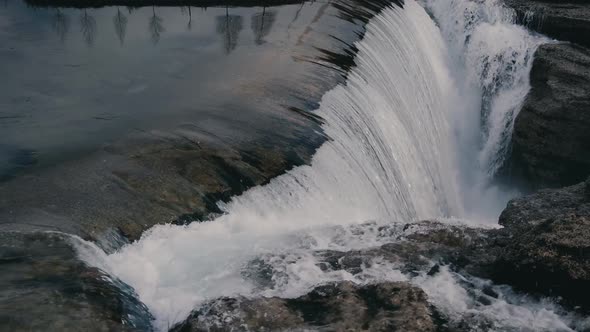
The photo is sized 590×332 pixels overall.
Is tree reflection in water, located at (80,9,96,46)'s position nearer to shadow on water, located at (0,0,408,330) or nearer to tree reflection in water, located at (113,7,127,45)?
shadow on water, located at (0,0,408,330)

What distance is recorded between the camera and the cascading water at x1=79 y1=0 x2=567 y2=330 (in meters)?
5.35

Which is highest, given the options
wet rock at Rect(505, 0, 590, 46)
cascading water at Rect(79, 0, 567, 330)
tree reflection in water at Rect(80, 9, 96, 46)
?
wet rock at Rect(505, 0, 590, 46)

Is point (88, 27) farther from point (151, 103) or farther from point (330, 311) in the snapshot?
point (330, 311)

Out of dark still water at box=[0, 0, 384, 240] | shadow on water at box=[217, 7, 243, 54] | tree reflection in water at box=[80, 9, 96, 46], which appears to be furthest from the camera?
tree reflection in water at box=[80, 9, 96, 46]

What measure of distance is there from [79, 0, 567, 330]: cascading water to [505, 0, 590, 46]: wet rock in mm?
472

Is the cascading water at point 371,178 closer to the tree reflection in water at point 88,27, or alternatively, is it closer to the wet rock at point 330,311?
the wet rock at point 330,311

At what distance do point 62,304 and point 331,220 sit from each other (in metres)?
3.52

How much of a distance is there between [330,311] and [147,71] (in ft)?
22.1

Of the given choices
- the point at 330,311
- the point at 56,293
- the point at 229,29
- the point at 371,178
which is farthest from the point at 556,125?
the point at 56,293

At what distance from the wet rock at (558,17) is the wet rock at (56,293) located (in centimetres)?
1174

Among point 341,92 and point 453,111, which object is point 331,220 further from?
point 453,111

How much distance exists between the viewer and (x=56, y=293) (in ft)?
15.1

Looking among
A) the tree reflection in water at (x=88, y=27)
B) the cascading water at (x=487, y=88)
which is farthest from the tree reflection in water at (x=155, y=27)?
the cascading water at (x=487, y=88)

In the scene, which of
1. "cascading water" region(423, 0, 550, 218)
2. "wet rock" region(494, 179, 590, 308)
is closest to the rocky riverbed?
"wet rock" region(494, 179, 590, 308)
